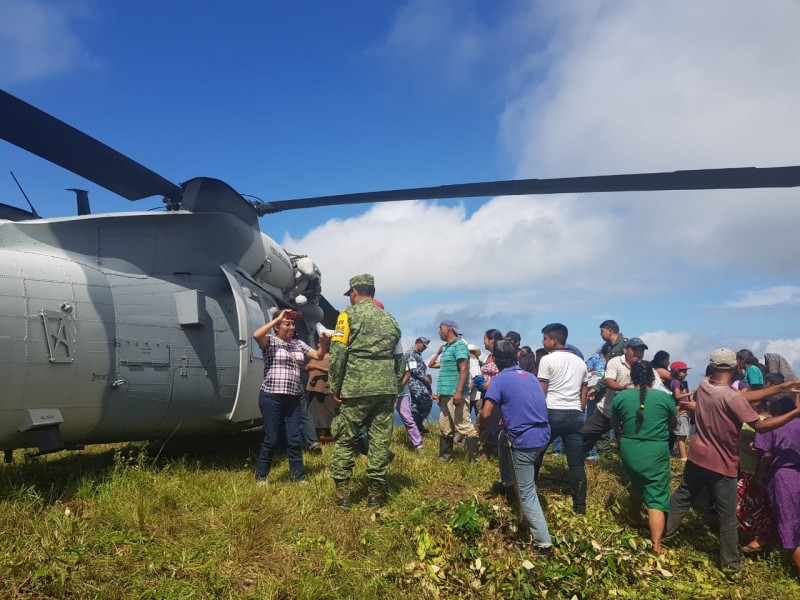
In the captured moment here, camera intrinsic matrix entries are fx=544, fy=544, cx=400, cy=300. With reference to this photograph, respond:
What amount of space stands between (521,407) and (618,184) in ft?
6.78

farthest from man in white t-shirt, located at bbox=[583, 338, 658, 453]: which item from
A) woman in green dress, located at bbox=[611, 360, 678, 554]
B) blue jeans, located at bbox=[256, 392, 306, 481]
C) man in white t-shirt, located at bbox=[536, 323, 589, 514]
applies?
blue jeans, located at bbox=[256, 392, 306, 481]

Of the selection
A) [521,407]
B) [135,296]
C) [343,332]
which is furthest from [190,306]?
[521,407]

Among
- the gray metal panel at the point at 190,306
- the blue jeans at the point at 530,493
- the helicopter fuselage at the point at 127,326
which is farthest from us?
the gray metal panel at the point at 190,306

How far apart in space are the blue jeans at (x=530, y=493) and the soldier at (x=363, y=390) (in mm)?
1198

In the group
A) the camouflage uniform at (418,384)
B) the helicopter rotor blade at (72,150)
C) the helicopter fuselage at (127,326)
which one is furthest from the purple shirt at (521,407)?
the camouflage uniform at (418,384)

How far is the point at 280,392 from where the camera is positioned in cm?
535

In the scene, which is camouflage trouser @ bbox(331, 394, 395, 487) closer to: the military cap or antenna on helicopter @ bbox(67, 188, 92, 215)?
the military cap

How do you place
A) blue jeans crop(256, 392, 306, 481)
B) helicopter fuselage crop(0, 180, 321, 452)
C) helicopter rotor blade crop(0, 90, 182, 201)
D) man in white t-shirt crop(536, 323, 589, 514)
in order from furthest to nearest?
blue jeans crop(256, 392, 306, 481) < man in white t-shirt crop(536, 323, 589, 514) < helicopter fuselage crop(0, 180, 321, 452) < helicopter rotor blade crop(0, 90, 182, 201)

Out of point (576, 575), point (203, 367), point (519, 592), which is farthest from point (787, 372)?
point (203, 367)

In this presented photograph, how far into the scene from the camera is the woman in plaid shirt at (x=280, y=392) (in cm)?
535

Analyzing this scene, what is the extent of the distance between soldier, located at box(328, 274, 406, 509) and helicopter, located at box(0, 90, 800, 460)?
1546 millimetres

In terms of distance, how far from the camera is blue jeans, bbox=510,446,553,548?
3.97 m

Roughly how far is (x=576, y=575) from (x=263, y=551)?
2.13m

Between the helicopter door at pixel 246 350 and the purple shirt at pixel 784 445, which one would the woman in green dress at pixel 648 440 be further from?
A: the helicopter door at pixel 246 350
